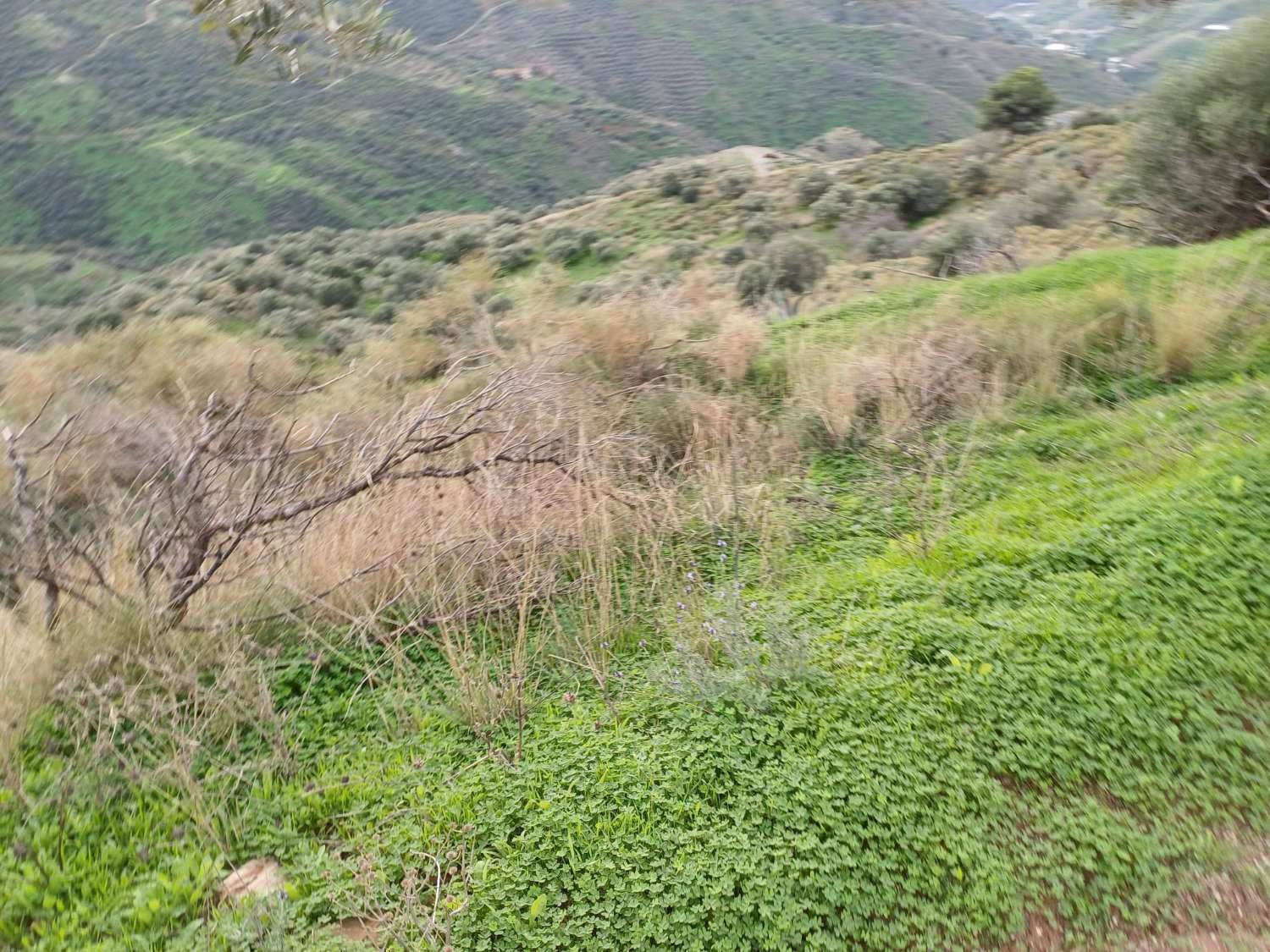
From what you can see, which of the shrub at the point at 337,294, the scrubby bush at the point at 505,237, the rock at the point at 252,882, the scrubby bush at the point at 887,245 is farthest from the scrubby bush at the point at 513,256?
the rock at the point at 252,882

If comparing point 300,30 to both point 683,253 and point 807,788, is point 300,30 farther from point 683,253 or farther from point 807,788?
point 683,253

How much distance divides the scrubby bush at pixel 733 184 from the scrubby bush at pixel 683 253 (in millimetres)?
6762

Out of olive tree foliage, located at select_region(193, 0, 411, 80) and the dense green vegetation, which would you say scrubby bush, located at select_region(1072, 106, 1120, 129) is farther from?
olive tree foliage, located at select_region(193, 0, 411, 80)

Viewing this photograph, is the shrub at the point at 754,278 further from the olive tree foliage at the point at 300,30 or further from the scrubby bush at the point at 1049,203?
the olive tree foliage at the point at 300,30

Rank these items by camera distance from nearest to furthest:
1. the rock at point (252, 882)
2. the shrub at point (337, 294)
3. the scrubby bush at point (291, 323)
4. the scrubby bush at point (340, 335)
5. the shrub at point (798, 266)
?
1. the rock at point (252, 882)
2. the shrub at point (798, 266)
3. the scrubby bush at point (340, 335)
4. the scrubby bush at point (291, 323)
5. the shrub at point (337, 294)

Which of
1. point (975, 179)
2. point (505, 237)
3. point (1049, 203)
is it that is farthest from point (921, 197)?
point (505, 237)

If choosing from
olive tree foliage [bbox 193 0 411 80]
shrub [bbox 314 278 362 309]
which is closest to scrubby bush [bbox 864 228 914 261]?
shrub [bbox 314 278 362 309]

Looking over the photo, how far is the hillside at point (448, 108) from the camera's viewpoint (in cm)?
4734

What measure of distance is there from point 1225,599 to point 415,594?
12.5ft

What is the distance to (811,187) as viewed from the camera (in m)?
26.9

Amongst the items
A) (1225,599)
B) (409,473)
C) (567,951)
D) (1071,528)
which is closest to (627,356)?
(409,473)

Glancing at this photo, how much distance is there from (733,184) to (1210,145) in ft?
66.2

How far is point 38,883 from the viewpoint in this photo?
2.88m

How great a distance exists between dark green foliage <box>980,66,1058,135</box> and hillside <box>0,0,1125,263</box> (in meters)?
7.74
